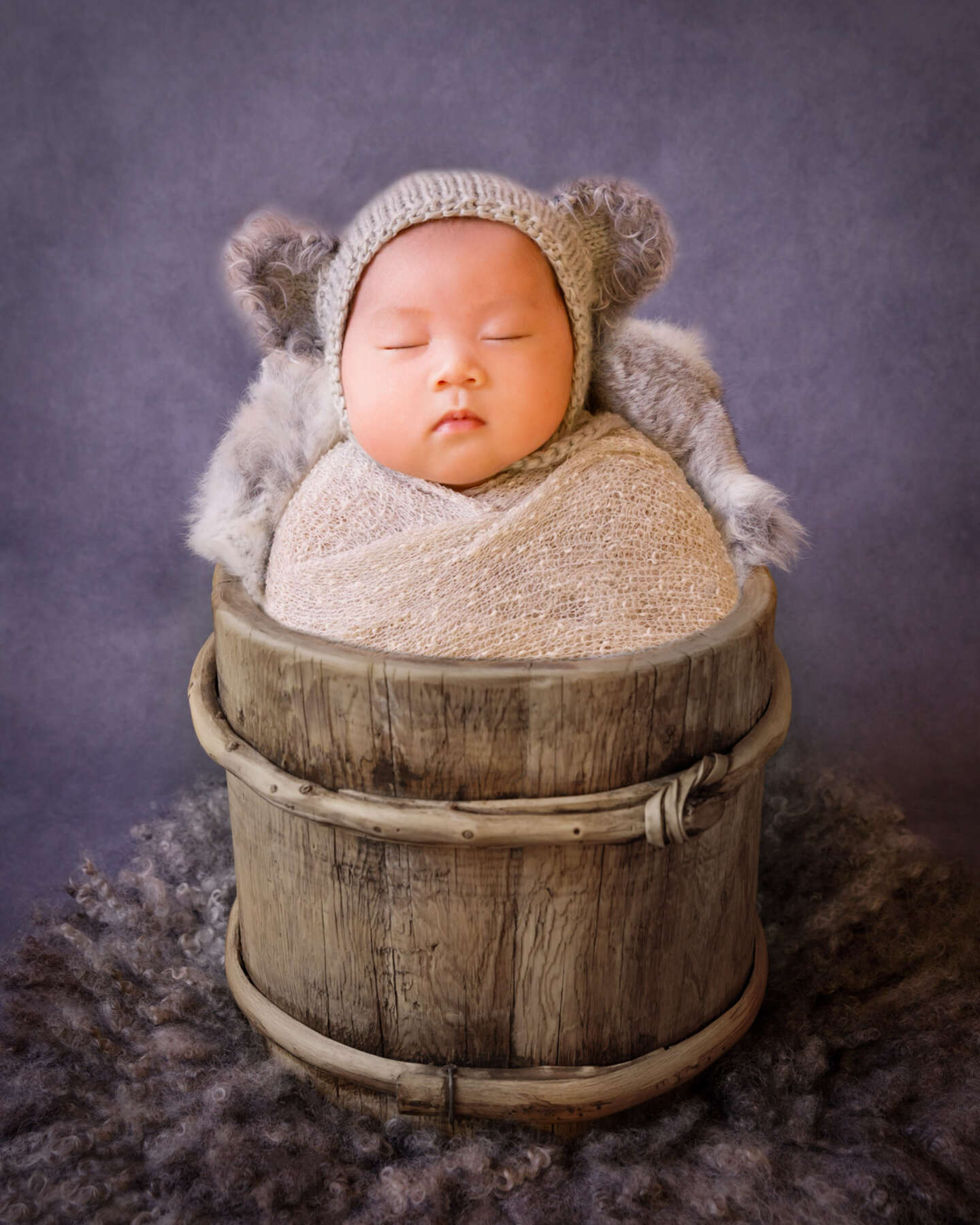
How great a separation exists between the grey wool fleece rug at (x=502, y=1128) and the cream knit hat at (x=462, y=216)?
2.71ft

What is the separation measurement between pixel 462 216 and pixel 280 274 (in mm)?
262

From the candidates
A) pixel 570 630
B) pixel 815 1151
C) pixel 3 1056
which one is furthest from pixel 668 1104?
pixel 3 1056

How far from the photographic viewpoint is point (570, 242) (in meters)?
1.45

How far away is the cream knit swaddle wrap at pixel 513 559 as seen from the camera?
132 centimetres

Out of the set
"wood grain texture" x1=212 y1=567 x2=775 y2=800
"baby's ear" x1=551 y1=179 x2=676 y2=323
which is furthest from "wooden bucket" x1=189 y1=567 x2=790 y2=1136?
"baby's ear" x1=551 y1=179 x2=676 y2=323

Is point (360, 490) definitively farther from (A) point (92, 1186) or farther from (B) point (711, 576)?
(A) point (92, 1186)

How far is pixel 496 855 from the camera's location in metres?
1.30

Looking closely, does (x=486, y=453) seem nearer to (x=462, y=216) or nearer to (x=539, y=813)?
(x=462, y=216)

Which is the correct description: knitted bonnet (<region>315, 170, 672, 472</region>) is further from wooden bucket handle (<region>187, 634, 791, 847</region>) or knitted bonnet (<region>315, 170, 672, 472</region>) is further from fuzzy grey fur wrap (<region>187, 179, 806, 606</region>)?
wooden bucket handle (<region>187, 634, 791, 847</region>)

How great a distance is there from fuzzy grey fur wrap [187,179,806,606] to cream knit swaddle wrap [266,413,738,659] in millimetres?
60

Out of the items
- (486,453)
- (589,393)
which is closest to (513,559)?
(486,453)

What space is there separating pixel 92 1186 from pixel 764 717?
0.91 m

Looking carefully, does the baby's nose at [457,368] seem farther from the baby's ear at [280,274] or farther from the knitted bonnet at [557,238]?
the baby's ear at [280,274]

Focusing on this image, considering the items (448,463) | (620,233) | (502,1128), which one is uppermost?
(620,233)
